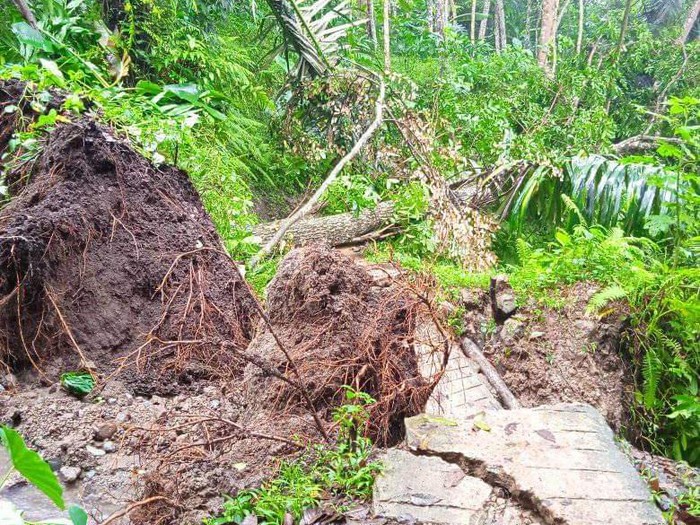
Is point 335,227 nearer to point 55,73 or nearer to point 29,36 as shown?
point 55,73

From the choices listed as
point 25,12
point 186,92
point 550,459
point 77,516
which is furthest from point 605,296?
point 25,12

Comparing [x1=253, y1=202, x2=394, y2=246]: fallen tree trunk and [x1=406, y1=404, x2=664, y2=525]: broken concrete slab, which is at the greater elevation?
[x1=253, y1=202, x2=394, y2=246]: fallen tree trunk

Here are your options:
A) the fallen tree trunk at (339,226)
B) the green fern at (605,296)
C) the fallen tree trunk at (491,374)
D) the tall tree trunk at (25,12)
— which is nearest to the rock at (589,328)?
the green fern at (605,296)

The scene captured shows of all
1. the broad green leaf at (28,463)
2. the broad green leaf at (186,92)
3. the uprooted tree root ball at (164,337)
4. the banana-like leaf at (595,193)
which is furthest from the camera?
the broad green leaf at (186,92)

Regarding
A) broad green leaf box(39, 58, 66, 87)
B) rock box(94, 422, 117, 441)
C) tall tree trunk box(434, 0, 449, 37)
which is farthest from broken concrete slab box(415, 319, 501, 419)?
tall tree trunk box(434, 0, 449, 37)

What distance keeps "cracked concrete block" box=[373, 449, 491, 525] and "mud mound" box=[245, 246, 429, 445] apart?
1.68 ft

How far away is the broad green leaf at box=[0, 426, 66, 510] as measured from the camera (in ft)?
4.13

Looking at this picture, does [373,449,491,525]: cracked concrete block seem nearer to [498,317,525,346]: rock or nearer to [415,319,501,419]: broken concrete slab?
[415,319,501,419]: broken concrete slab

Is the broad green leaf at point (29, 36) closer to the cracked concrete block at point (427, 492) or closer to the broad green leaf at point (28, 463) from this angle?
the cracked concrete block at point (427, 492)

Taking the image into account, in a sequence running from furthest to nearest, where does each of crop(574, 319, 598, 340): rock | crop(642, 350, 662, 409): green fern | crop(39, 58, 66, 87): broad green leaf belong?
crop(39, 58, 66, 87): broad green leaf
crop(574, 319, 598, 340): rock
crop(642, 350, 662, 409): green fern

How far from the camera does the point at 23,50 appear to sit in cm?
637

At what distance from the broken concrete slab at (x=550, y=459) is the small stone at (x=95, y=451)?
1675mm

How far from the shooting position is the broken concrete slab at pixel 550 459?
2.24 m

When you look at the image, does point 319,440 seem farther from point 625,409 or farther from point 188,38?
point 188,38
